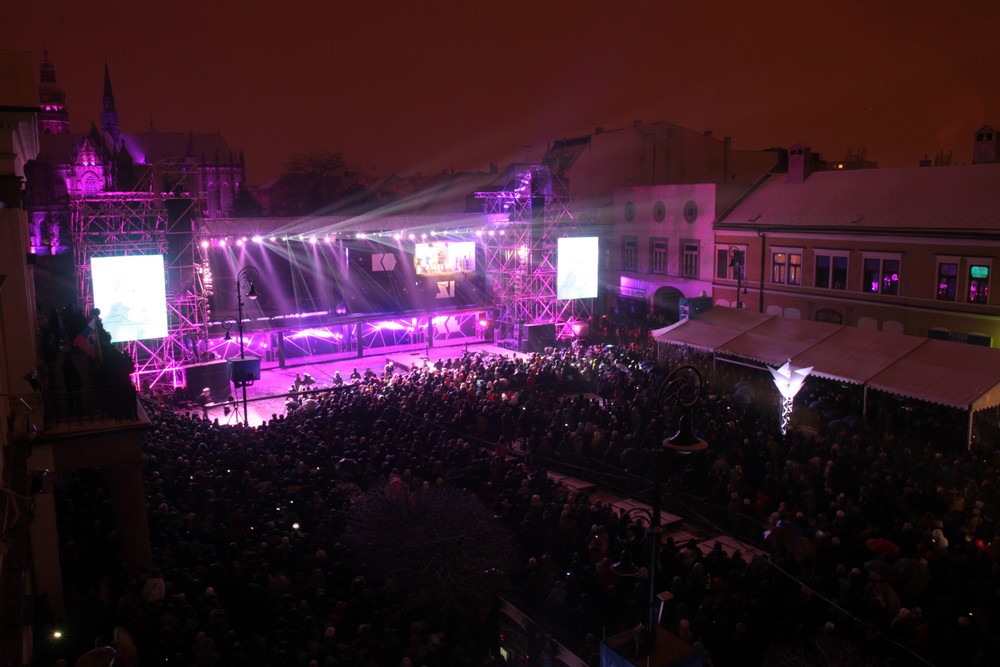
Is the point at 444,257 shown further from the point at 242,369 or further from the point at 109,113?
the point at 109,113

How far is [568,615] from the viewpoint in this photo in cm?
899

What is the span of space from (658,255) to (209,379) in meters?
19.0

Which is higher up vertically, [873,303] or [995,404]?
[873,303]

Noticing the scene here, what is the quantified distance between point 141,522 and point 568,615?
18.5 feet

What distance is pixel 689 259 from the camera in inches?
1193

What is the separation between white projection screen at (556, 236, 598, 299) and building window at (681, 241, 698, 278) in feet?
12.1

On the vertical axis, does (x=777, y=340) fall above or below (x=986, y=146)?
below

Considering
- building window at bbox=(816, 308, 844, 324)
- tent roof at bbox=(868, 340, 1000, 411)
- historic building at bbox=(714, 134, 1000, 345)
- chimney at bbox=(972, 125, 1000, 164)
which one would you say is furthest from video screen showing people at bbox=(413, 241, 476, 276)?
chimney at bbox=(972, 125, 1000, 164)

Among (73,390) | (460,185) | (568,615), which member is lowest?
(568,615)

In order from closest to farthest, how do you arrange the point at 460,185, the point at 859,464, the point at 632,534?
the point at 632,534 < the point at 859,464 < the point at 460,185

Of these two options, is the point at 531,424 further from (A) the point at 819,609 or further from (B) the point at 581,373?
(A) the point at 819,609

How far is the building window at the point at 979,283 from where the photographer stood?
19.7 metres

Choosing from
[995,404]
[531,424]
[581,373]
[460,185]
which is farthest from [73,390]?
[460,185]

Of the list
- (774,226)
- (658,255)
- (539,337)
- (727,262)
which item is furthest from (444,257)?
(774,226)
